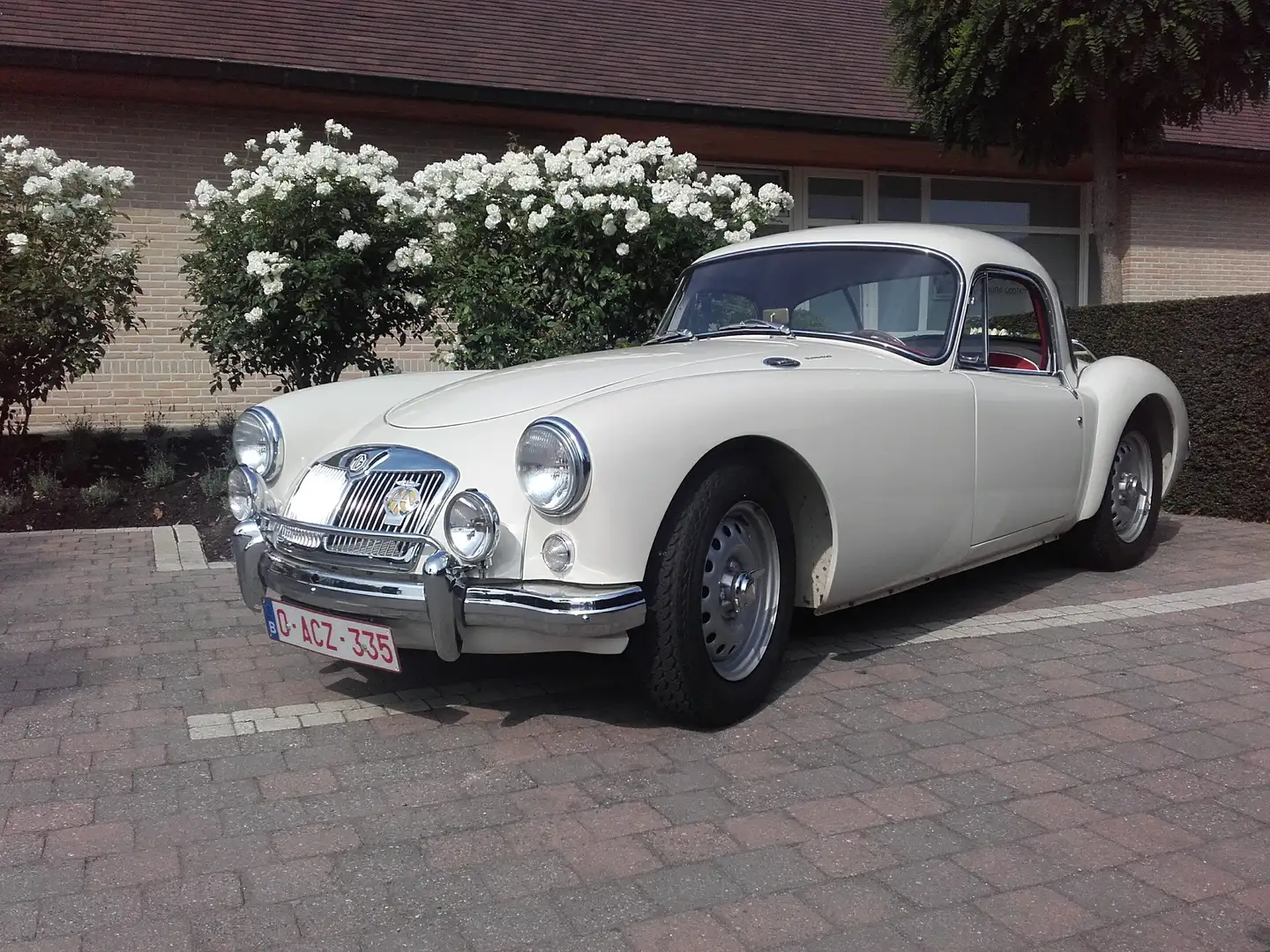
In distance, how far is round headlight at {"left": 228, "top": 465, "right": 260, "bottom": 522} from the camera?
13.3ft

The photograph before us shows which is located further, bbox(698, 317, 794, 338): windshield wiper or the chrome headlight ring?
bbox(698, 317, 794, 338): windshield wiper

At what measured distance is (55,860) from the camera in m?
2.78

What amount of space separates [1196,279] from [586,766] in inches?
578

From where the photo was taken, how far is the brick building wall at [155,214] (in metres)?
10.2

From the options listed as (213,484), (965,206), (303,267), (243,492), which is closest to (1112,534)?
(243,492)

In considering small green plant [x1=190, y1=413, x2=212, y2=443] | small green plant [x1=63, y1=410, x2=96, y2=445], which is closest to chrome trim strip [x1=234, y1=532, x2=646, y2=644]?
small green plant [x1=63, y1=410, x2=96, y2=445]

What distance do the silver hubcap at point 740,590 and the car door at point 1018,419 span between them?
1.15m

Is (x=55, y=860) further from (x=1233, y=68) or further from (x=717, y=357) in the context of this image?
(x=1233, y=68)

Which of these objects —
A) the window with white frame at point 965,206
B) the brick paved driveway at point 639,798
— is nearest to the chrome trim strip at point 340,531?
the brick paved driveway at point 639,798

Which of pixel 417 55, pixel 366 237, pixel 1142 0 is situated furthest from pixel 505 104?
pixel 1142 0

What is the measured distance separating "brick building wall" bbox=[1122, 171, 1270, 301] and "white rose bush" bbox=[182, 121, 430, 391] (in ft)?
34.9

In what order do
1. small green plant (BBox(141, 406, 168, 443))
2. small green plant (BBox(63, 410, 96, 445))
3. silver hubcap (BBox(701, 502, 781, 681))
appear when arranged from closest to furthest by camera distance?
silver hubcap (BBox(701, 502, 781, 681))
small green plant (BBox(63, 410, 96, 445))
small green plant (BBox(141, 406, 168, 443))

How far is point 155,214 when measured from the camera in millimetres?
10586

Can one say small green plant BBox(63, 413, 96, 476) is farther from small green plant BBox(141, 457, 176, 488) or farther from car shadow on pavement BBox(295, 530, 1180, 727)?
car shadow on pavement BBox(295, 530, 1180, 727)
